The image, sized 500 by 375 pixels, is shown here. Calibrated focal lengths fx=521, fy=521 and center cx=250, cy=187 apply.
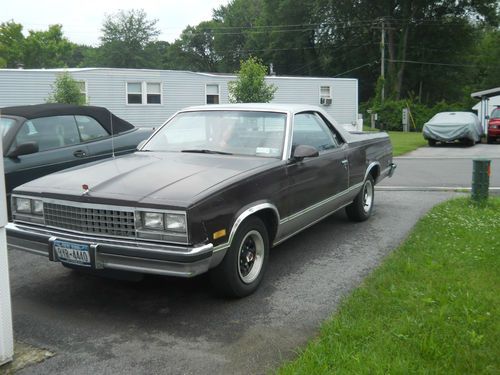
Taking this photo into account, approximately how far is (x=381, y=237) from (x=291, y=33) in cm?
5163

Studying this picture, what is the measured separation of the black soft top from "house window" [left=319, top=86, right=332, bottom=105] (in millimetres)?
23737

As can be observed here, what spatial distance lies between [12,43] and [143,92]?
39.4 meters

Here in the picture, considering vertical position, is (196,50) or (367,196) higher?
(196,50)

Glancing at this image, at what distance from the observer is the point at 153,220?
3742mm

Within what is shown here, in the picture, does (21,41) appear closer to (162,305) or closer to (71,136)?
(71,136)

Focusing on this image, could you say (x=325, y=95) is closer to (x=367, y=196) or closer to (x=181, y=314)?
(x=367, y=196)

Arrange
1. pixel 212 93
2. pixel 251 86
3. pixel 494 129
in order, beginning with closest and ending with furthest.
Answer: pixel 251 86
pixel 494 129
pixel 212 93

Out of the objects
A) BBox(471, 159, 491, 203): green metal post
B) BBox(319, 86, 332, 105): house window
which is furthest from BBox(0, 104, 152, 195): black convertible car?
BBox(319, 86, 332, 105): house window

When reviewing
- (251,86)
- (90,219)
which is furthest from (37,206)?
A: (251,86)

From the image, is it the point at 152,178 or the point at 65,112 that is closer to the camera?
the point at 152,178

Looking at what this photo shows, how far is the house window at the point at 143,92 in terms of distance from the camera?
24.7m

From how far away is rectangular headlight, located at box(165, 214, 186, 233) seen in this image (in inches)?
144

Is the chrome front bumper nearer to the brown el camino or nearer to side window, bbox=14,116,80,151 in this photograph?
the brown el camino

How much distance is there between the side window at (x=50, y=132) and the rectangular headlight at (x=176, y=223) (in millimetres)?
3592
